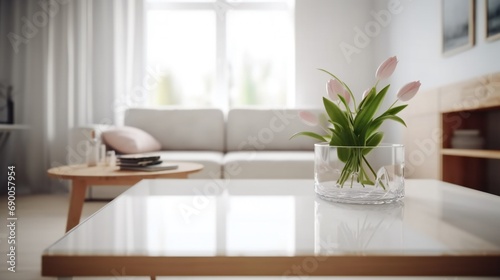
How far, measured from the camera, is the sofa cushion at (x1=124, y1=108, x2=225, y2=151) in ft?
10.7

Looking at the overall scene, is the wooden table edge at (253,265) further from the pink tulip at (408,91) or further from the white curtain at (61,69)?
the white curtain at (61,69)

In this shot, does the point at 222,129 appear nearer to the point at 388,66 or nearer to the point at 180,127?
the point at 180,127

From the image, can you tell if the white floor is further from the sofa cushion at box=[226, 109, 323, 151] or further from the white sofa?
the sofa cushion at box=[226, 109, 323, 151]

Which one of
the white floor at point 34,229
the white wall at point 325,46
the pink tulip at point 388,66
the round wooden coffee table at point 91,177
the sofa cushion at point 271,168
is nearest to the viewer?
the pink tulip at point 388,66

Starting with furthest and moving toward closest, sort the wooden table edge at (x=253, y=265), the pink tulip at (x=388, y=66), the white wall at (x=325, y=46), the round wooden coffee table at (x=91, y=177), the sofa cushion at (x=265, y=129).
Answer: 1. the white wall at (x=325, y=46)
2. the sofa cushion at (x=265, y=129)
3. the round wooden coffee table at (x=91, y=177)
4. the pink tulip at (x=388, y=66)
5. the wooden table edge at (x=253, y=265)

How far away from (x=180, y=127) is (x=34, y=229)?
1.41 metres

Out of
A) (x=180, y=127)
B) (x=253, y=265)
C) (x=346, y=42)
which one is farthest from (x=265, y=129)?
(x=253, y=265)

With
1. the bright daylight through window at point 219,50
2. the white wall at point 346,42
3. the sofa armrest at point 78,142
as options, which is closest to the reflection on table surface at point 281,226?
the sofa armrest at point 78,142

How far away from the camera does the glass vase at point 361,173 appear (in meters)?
0.89

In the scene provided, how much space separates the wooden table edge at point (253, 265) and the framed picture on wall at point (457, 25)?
6.84 ft

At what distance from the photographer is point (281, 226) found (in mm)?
713

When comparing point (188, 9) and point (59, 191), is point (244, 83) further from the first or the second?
point (59, 191)

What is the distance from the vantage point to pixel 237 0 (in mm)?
3922

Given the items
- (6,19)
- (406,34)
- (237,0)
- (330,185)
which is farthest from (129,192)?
(6,19)
